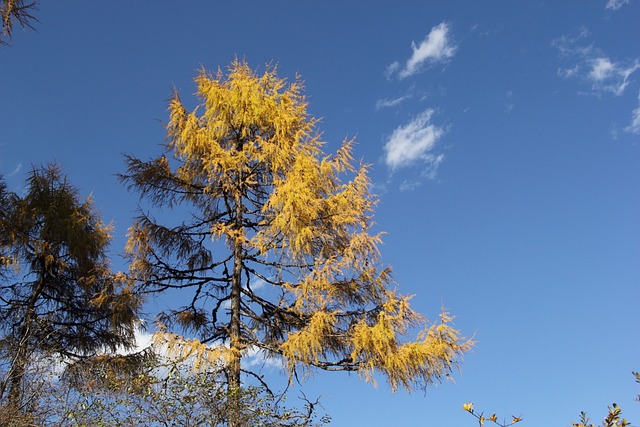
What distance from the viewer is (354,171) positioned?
11484 mm

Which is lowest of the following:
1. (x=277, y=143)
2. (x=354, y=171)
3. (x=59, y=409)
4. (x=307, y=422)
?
(x=307, y=422)

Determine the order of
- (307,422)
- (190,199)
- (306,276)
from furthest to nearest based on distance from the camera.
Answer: (190,199) → (306,276) → (307,422)

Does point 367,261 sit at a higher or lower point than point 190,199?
lower

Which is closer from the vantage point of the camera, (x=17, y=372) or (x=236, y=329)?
(x=236, y=329)

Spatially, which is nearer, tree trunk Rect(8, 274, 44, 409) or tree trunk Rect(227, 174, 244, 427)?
tree trunk Rect(227, 174, 244, 427)

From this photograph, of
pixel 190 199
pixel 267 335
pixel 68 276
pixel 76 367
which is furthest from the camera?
pixel 68 276

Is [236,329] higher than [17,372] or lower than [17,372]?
lower

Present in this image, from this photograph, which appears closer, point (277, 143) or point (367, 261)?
point (367, 261)

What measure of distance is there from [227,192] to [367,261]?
3.13 m

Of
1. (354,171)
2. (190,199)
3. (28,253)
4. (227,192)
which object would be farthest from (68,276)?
(354,171)

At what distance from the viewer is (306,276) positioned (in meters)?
9.99

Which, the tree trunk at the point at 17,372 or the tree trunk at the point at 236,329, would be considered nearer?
the tree trunk at the point at 236,329

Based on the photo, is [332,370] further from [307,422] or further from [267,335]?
[267,335]

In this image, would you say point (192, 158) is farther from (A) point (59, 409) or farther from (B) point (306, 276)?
(A) point (59, 409)
